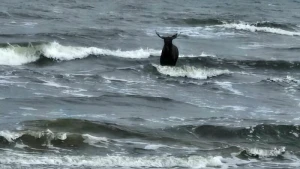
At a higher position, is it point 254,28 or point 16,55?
point 16,55

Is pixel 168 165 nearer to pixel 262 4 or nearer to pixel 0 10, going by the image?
pixel 0 10

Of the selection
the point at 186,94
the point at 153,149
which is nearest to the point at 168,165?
the point at 153,149

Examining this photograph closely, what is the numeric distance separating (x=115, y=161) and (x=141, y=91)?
7.54m

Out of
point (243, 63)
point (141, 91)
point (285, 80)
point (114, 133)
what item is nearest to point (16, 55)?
point (141, 91)

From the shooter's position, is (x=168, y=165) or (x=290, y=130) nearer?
(x=168, y=165)

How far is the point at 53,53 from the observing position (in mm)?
27844

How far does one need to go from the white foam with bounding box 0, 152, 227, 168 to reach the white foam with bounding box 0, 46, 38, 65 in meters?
11.6

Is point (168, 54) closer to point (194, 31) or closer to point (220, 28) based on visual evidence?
point (194, 31)

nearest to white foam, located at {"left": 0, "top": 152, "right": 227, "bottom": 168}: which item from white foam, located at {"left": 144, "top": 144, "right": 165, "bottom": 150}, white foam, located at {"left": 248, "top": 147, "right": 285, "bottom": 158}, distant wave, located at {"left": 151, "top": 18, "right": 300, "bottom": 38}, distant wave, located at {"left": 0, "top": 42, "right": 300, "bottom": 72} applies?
white foam, located at {"left": 144, "top": 144, "right": 165, "bottom": 150}

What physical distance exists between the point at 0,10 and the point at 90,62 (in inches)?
430

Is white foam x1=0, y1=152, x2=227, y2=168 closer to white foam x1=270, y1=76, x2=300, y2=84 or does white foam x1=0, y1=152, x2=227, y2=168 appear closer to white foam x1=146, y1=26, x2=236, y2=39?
white foam x1=270, y1=76, x2=300, y2=84

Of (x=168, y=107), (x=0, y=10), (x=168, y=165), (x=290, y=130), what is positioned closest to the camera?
(x=168, y=165)

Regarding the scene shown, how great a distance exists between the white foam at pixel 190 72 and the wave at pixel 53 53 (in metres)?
2.63

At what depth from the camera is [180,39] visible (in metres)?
33.9
